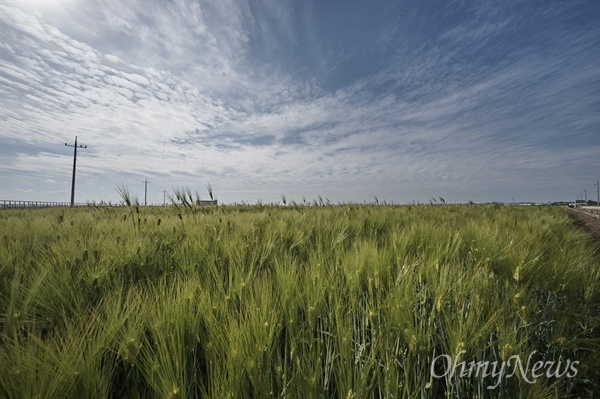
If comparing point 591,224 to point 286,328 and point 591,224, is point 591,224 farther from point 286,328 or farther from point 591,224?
point 286,328

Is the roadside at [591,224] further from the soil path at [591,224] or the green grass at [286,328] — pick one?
the green grass at [286,328]

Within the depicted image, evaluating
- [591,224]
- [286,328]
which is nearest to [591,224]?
[591,224]

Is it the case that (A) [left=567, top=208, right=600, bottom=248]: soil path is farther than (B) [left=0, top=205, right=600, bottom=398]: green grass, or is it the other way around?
(A) [left=567, top=208, right=600, bottom=248]: soil path

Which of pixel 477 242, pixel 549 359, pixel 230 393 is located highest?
pixel 477 242

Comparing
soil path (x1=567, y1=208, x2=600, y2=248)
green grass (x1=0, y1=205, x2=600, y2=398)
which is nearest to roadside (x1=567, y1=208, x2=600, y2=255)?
soil path (x1=567, y1=208, x2=600, y2=248)

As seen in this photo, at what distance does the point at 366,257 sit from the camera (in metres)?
1.81

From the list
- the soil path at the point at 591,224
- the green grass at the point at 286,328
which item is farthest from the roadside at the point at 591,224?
the green grass at the point at 286,328

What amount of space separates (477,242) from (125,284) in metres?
2.89

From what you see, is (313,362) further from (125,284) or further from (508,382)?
(125,284)

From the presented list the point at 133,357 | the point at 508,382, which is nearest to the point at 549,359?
the point at 508,382

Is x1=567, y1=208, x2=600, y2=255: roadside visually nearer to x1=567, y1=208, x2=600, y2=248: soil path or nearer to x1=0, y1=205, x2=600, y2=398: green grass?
x1=567, y1=208, x2=600, y2=248: soil path

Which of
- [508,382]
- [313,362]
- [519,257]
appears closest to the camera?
[313,362]

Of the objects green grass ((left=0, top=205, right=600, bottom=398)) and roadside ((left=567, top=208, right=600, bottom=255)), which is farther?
roadside ((left=567, top=208, right=600, bottom=255))

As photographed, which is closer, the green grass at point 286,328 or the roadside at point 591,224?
the green grass at point 286,328
